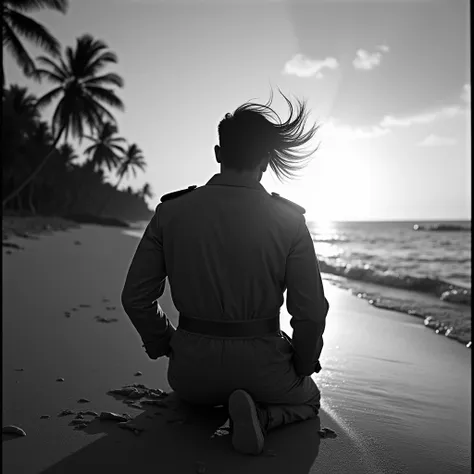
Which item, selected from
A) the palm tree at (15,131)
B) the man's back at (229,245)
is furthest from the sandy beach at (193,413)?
the palm tree at (15,131)

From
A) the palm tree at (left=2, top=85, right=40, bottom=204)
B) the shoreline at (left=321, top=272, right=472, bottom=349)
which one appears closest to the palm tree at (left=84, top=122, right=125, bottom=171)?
the palm tree at (left=2, top=85, right=40, bottom=204)

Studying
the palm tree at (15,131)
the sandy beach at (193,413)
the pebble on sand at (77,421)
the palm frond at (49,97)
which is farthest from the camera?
the palm tree at (15,131)

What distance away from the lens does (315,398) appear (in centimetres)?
219

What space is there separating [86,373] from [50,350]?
57 centimetres

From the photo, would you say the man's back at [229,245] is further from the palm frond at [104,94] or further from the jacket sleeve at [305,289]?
the palm frond at [104,94]

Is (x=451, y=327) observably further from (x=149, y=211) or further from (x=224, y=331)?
(x=149, y=211)

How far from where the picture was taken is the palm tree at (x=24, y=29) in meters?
14.2

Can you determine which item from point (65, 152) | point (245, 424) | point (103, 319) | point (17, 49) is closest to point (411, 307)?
point (103, 319)

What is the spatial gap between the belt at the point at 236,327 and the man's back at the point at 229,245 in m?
0.03

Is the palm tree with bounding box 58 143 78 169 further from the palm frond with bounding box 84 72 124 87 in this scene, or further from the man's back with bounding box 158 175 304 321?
the man's back with bounding box 158 175 304 321

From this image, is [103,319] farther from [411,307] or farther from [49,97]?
[49,97]

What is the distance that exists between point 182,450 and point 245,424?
1.01ft

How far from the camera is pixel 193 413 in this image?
219 centimetres

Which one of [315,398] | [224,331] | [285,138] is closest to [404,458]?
[315,398]
